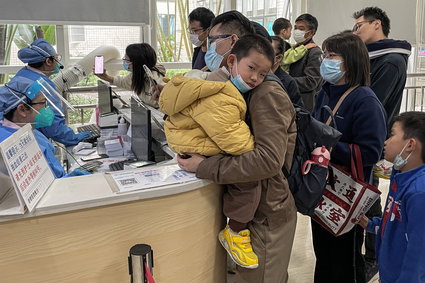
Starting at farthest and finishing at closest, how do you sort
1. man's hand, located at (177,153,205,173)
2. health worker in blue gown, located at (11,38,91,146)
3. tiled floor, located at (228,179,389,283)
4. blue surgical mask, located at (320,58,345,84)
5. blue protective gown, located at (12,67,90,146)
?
1. health worker in blue gown, located at (11,38,91,146)
2. blue protective gown, located at (12,67,90,146)
3. tiled floor, located at (228,179,389,283)
4. blue surgical mask, located at (320,58,345,84)
5. man's hand, located at (177,153,205,173)

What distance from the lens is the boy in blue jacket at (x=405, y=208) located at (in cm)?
131

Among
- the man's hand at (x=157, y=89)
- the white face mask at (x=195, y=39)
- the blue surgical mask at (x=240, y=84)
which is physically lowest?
the man's hand at (x=157, y=89)

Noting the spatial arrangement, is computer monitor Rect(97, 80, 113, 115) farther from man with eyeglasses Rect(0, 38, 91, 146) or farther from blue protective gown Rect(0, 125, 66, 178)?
blue protective gown Rect(0, 125, 66, 178)

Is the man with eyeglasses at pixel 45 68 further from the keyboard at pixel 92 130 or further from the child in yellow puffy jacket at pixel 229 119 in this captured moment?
the child in yellow puffy jacket at pixel 229 119

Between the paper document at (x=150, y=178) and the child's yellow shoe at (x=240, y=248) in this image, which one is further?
the child's yellow shoe at (x=240, y=248)

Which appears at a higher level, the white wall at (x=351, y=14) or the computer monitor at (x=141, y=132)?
the white wall at (x=351, y=14)

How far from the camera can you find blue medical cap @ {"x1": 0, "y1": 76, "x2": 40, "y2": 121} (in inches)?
74.1

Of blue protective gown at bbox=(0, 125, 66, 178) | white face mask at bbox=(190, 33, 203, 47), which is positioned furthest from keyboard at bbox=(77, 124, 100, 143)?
white face mask at bbox=(190, 33, 203, 47)

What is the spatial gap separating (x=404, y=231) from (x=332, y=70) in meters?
0.78

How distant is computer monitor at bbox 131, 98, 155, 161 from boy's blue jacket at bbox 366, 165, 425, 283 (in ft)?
3.62

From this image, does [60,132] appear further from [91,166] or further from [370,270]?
[370,270]

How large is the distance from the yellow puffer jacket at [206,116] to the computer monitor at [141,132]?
0.55m

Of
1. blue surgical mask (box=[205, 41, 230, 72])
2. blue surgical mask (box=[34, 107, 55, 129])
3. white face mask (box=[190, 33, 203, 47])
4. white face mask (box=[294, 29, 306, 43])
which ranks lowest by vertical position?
blue surgical mask (box=[34, 107, 55, 129])

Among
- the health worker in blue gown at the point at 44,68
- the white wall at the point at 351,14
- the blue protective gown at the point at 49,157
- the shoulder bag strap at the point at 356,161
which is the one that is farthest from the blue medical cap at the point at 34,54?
the white wall at the point at 351,14
